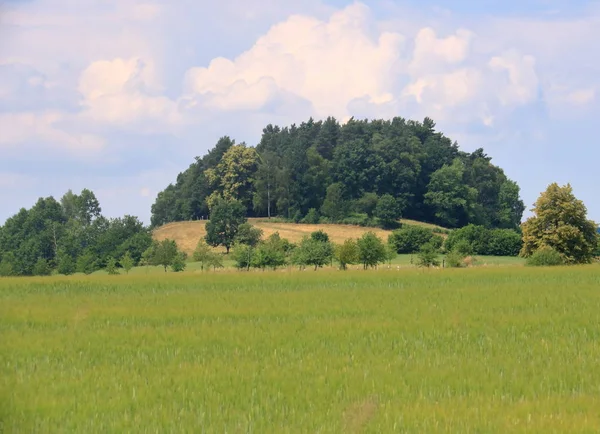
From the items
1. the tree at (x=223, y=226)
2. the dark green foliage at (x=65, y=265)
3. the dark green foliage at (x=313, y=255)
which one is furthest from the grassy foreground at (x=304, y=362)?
the tree at (x=223, y=226)

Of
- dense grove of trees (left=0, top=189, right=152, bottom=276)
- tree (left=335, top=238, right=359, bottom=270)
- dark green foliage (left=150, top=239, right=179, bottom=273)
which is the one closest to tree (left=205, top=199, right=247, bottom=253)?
dense grove of trees (left=0, top=189, right=152, bottom=276)

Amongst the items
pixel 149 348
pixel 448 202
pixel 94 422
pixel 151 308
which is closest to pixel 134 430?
pixel 94 422

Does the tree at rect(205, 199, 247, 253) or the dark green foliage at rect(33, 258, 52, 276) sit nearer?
the dark green foliage at rect(33, 258, 52, 276)

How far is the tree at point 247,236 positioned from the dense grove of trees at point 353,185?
26.4 m

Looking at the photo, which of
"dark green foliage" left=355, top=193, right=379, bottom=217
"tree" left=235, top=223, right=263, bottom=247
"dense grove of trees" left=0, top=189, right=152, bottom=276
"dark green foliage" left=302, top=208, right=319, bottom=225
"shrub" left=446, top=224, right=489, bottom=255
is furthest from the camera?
"dark green foliage" left=355, top=193, right=379, bottom=217

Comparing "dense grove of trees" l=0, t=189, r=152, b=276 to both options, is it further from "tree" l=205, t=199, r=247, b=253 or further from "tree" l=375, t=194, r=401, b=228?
"tree" l=375, t=194, r=401, b=228

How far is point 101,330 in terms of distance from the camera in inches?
805

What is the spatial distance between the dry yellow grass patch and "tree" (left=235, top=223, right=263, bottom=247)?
Answer: 29.4ft

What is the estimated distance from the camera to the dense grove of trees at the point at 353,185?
134125 millimetres

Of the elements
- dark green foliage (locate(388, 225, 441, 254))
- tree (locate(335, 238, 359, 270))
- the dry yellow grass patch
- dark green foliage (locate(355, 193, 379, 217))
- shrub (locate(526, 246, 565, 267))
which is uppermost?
dark green foliage (locate(355, 193, 379, 217))

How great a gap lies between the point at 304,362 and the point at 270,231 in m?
104

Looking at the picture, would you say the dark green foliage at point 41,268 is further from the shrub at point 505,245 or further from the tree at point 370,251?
the shrub at point 505,245

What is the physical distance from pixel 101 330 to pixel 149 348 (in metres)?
3.77

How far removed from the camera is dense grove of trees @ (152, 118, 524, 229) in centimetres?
13412
